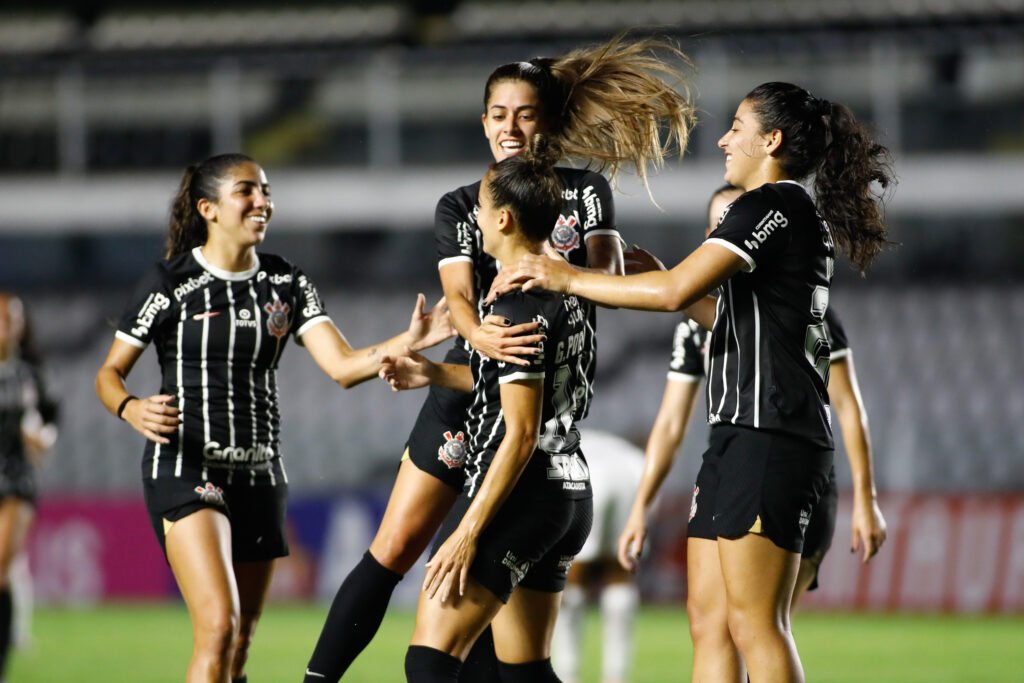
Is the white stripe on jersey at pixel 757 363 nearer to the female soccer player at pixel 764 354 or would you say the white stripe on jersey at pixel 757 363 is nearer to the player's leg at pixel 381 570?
the female soccer player at pixel 764 354

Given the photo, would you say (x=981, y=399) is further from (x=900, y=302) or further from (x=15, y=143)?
(x=15, y=143)

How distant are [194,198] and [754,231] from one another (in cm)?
225

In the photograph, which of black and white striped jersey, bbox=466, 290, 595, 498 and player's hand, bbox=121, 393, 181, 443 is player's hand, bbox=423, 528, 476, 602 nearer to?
black and white striped jersey, bbox=466, 290, 595, 498

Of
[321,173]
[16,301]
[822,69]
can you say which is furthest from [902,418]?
[16,301]

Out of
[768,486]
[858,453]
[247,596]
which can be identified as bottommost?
[247,596]

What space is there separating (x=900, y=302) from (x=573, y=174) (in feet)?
41.1

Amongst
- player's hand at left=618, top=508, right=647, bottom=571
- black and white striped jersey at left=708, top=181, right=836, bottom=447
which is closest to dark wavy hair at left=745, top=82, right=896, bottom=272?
black and white striped jersey at left=708, top=181, right=836, bottom=447

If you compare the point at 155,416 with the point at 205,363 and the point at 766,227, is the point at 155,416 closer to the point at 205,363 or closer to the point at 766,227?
the point at 205,363

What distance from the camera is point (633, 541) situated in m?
4.61

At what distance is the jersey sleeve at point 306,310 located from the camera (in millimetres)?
4617

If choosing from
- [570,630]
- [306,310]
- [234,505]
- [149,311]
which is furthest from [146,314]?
[570,630]

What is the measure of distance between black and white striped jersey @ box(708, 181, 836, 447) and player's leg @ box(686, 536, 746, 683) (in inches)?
20.6

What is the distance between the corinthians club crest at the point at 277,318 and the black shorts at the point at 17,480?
3.38m

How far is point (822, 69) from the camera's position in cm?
1722
